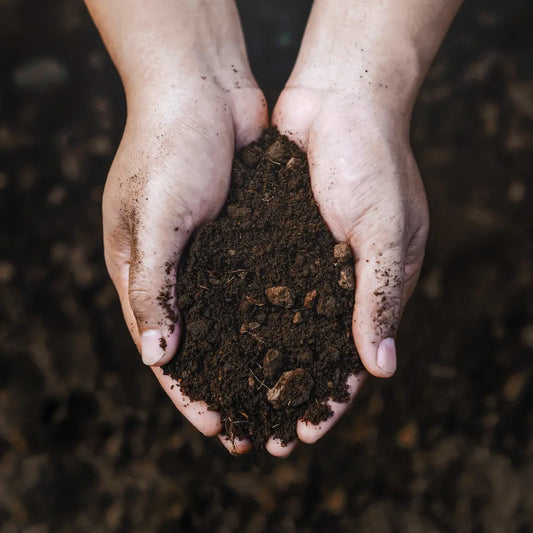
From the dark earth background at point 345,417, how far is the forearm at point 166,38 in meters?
0.72

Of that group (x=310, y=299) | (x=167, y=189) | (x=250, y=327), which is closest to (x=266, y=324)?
(x=250, y=327)

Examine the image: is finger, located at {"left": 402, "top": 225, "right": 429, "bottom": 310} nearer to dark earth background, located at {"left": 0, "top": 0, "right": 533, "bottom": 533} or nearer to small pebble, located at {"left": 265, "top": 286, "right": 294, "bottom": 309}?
small pebble, located at {"left": 265, "top": 286, "right": 294, "bottom": 309}

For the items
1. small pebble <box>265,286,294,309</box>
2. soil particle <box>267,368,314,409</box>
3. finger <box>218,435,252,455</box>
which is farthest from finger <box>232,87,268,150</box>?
finger <box>218,435,252,455</box>

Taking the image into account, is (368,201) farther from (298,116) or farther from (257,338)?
(257,338)

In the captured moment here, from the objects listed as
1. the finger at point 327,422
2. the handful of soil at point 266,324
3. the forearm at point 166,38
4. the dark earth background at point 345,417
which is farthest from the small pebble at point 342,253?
the dark earth background at point 345,417

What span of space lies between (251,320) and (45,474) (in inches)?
55.8

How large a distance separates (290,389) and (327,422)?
0.16 m

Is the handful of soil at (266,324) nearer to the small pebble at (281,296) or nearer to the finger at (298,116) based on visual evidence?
the small pebble at (281,296)

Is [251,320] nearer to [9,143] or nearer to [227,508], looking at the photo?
[227,508]

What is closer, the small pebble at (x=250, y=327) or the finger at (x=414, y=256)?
the small pebble at (x=250, y=327)

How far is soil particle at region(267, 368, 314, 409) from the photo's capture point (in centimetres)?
134

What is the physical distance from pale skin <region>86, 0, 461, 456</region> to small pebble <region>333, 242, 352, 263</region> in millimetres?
22

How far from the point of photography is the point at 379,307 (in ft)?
4.39

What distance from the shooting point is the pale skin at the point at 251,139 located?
137 centimetres
